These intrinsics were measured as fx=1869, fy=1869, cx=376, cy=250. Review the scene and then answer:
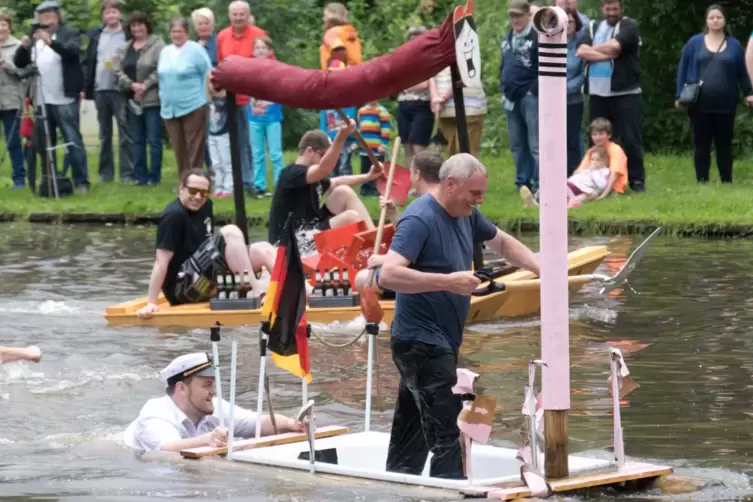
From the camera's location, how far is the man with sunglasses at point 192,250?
15.8m

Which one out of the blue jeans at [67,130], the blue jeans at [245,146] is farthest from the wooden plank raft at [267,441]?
the blue jeans at [67,130]

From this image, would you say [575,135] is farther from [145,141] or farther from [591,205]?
[145,141]

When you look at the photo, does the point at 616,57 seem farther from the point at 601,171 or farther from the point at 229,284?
the point at 229,284

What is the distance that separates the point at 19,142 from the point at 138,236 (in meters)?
4.24

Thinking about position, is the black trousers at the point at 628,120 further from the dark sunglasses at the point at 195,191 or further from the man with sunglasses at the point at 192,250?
the dark sunglasses at the point at 195,191

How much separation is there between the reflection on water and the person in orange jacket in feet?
12.6

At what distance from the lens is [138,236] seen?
888 inches

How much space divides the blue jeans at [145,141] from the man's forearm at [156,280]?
903 cm

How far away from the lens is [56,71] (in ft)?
81.5

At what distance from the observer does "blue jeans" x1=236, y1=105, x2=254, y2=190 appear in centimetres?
2366

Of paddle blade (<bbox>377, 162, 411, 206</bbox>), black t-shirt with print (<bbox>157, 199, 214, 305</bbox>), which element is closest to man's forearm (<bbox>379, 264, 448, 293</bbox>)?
black t-shirt with print (<bbox>157, 199, 214, 305</bbox>)

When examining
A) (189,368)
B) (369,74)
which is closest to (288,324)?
(189,368)

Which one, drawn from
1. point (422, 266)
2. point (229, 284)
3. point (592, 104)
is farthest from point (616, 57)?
point (422, 266)

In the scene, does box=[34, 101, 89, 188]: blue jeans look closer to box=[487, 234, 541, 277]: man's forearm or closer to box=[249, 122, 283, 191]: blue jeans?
box=[249, 122, 283, 191]: blue jeans
